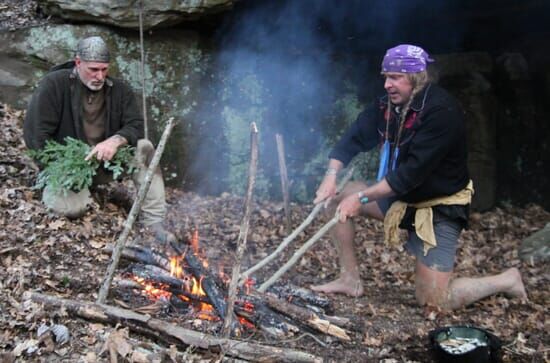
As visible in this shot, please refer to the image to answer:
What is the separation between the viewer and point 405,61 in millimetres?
5477

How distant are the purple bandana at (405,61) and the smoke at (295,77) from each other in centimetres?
371

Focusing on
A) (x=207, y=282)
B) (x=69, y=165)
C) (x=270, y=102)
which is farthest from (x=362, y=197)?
(x=270, y=102)

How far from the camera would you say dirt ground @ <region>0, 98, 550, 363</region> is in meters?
4.54

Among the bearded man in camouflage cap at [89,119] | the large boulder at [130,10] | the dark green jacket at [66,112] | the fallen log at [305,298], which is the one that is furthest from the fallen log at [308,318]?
the large boulder at [130,10]

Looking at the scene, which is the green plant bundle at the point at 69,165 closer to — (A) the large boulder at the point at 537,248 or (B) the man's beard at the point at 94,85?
(B) the man's beard at the point at 94,85

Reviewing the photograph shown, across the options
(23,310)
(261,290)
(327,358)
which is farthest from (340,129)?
(23,310)

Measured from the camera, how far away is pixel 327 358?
470 centimetres

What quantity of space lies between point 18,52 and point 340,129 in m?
4.53

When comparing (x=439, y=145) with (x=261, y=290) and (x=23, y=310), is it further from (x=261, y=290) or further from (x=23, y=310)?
(x=23, y=310)

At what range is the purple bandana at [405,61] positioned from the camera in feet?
18.0

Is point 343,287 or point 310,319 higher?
point 310,319

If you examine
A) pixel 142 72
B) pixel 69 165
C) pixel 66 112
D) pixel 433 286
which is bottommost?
pixel 433 286

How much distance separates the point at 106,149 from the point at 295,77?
3.86 meters

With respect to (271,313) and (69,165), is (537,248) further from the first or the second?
(69,165)
